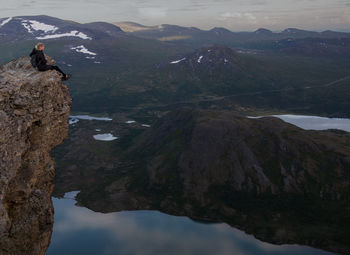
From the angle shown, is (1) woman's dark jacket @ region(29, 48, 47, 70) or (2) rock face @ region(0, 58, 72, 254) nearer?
(2) rock face @ region(0, 58, 72, 254)

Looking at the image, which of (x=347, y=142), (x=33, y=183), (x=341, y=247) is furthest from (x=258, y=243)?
(x=33, y=183)

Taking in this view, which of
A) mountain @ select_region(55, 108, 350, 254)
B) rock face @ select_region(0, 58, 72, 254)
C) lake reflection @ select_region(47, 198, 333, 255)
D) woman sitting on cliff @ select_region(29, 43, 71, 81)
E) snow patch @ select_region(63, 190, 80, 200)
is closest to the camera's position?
rock face @ select_region(0, 58, 72, 254)

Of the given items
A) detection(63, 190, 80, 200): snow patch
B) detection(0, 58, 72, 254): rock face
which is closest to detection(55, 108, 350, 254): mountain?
detection(63, 190, 80, 200): snow patch

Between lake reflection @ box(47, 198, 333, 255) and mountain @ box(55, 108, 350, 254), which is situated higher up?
mountain @ box(55, 108, 350, 254)

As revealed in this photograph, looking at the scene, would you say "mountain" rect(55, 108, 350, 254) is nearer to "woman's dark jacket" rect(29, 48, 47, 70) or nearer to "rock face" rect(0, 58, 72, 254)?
"rock face" rect(0, 58, 72, 254)

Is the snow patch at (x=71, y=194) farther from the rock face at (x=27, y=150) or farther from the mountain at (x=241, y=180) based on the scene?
the rock face at (x=27, y=150)

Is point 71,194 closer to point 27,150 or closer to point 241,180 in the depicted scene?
point 241,180

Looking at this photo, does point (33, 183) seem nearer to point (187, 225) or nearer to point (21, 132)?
point (21, 132)
